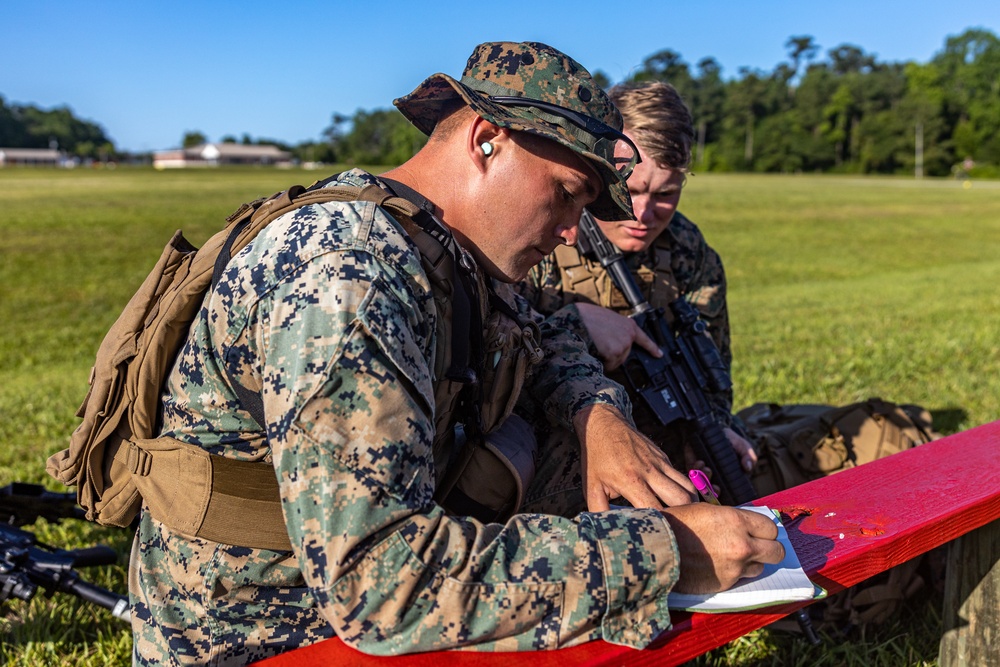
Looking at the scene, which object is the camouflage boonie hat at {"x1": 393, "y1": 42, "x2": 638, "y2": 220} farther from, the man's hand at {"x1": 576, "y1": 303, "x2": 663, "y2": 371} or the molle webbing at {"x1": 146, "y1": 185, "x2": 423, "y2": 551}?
the man's hand at {"x1": 576, "y1": 303, "x2": 663, "y2": 371}

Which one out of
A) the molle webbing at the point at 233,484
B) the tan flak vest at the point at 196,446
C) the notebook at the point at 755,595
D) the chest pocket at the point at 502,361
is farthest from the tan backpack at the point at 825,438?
the molle webbing at the point at 233,484

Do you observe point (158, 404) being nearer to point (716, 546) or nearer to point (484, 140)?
point (484, 140)

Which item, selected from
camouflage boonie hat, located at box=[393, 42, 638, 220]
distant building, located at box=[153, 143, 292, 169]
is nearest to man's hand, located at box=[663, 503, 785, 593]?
camouflage boonie hat, located at box=[393, 42, 638, 220]

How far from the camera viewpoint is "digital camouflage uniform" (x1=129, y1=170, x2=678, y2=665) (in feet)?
5.13

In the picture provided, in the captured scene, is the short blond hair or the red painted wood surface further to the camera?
the short blond hair

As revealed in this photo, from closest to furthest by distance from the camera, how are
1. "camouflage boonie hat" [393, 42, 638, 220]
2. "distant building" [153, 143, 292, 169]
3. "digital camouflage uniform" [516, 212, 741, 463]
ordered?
"camouflage boonie hat" [393, 42, 638, 220], "digital camouflage uniform" [516, 212, 741, 463], "distant building" [153, 143, 292, 169]

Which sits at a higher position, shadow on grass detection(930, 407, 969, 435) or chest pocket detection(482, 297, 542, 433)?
chest pocket detection(482, 297, 542, 433)

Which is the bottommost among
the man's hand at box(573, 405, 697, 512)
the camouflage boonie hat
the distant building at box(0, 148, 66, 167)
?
the man's hand at box(573, 405, 697, 512)

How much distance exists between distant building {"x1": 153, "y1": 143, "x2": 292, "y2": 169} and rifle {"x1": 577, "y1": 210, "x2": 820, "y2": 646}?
155984mm

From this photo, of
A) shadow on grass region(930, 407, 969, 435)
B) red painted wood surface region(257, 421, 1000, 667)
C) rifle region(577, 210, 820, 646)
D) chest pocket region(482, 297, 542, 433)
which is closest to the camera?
red painted wood surface region(257, 421, 1000, 667)

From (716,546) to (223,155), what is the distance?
16834 centimetres

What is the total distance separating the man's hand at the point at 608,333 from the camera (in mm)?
3238

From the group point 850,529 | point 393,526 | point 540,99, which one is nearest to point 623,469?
point 850,529

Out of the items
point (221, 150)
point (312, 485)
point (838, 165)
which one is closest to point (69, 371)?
point (312, 485)
